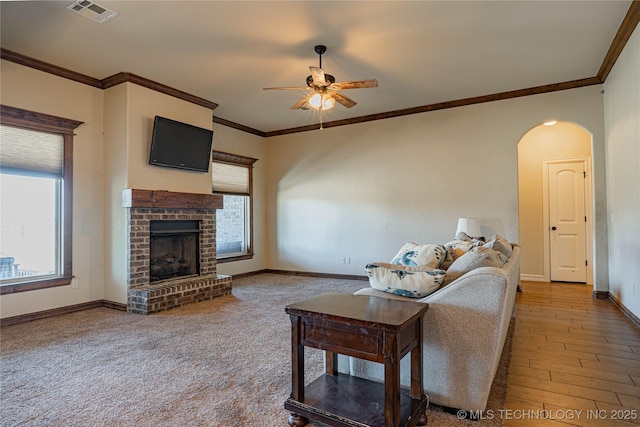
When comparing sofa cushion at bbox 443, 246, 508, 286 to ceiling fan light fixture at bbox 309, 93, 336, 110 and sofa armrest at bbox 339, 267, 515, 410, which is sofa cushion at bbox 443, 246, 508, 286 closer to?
sofa armrest at bbox 339, 267, 515, 410

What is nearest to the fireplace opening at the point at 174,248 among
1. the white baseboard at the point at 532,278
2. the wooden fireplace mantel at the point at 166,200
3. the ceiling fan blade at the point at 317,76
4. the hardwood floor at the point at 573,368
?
the wooden fireplace mantel at the point at 166,200

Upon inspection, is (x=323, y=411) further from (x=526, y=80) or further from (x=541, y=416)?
(x=526, y=80)

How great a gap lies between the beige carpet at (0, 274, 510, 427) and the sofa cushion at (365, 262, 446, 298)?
671 mm

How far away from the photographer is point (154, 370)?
2.56m

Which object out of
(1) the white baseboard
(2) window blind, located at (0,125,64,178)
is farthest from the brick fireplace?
(1) the white baseboard

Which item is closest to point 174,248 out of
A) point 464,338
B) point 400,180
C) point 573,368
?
point 400,180

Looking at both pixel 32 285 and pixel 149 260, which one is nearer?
pixel 32 285

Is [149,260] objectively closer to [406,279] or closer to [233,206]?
[233,206]

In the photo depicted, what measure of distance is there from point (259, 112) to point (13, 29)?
3.23m

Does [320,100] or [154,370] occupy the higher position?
[320,100]

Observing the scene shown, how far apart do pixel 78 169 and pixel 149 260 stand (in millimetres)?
1404

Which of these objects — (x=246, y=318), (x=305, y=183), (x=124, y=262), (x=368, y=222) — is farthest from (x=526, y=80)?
(x=124, y=262)

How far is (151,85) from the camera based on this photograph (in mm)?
4586

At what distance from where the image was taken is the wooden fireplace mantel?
4243mm
